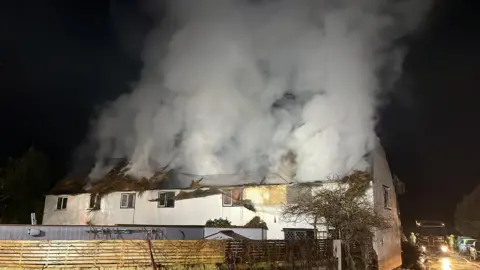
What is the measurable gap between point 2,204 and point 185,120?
1637 cm

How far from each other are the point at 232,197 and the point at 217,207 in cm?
128

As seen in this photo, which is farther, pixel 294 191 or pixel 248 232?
pixel 294 191

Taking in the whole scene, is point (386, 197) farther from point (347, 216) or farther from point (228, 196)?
point (228, 196)

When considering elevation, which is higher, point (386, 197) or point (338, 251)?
point (386, 197)

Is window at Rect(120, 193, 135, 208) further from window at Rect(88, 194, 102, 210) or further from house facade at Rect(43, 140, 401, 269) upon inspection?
window at Rect(88, 194, 102, 210)

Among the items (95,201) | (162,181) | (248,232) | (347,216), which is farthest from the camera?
(95,201)

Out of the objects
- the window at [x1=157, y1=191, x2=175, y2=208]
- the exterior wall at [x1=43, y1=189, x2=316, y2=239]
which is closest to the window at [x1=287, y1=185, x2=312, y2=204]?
the exterior wall at [x1=43, y1=189, x2=316, y2=239]

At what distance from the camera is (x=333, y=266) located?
56.2 ft

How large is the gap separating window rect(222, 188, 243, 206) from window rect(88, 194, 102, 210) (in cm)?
1001

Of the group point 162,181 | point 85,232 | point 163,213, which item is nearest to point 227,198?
point 163,213

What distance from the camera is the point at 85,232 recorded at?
23.0 m

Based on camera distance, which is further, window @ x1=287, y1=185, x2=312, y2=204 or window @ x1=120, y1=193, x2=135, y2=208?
window @ x1=120, y1=193, x2=135, y2=208

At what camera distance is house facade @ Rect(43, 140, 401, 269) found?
87.1ft

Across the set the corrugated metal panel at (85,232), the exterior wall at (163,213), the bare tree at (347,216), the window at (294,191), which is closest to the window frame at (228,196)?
the exterior wall at (163,213)
